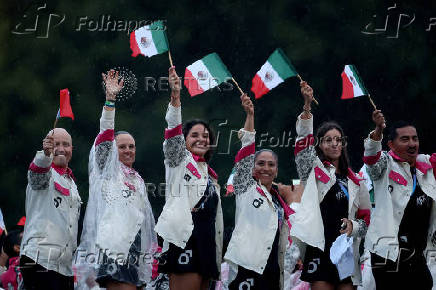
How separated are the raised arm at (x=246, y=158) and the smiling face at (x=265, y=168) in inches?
6.5

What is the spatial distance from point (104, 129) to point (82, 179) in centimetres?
498

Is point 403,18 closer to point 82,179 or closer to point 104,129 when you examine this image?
point 82,179

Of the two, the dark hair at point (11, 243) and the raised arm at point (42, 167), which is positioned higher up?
the raised arm at point (42, 167)

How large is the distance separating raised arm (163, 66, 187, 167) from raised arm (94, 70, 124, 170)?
0.44 m

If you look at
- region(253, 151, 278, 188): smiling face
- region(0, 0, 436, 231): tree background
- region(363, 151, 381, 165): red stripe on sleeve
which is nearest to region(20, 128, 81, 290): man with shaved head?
region(253, 151, 278, 188): smiling face

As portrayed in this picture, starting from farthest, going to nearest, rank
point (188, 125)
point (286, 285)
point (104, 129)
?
point (286, 285) → point (188, 125) → point (104, 129)

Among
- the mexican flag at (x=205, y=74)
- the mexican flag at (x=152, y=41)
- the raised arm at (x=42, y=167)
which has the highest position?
the mexican flag at (x=152, y=41)

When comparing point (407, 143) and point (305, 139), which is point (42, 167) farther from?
point (407, 143)

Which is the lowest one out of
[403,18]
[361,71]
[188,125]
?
[188,125]

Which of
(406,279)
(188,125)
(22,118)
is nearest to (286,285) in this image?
(406,279)

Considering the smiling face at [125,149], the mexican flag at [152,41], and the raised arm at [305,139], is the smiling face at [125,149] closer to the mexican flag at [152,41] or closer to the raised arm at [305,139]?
the mexican flag at [152,41]

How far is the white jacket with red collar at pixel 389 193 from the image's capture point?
23.1ft

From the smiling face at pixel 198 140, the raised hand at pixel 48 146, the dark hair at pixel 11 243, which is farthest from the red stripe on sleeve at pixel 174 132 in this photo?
the dark hair at pixel 11 243

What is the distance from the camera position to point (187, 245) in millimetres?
6695
